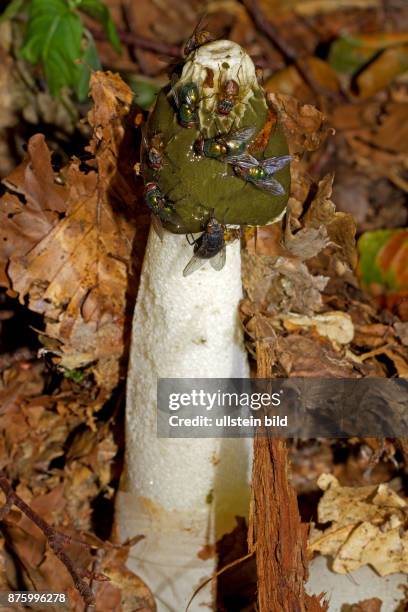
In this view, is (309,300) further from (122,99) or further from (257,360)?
(122,99)

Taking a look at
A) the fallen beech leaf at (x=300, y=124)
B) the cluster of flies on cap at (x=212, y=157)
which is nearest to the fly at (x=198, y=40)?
the cluster of flies on cap at (x=212, y=157)

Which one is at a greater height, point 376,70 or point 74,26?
point 376,70

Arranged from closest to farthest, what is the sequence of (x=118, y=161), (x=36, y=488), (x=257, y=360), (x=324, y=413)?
1. (x=257, y=360)
2. (x=118, y=161)
3. (x=324, y=413)
4. (x=36, y=488)

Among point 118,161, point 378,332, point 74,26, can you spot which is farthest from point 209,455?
point 74,26

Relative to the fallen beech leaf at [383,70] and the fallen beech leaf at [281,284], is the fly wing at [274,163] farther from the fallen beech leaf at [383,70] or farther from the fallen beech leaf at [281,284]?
the fallen beech leaf at [383,70]

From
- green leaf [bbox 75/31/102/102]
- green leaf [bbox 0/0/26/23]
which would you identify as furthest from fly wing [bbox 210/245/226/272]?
green leaf [bbox 0/0/26/23]
